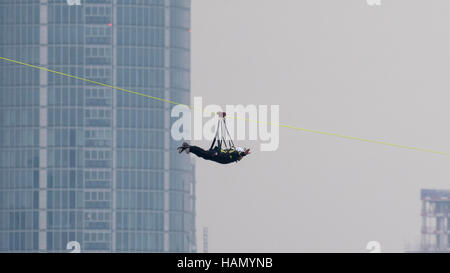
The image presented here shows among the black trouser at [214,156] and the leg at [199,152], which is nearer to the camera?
the leg at [199,152]

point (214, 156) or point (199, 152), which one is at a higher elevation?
point (199, 152)

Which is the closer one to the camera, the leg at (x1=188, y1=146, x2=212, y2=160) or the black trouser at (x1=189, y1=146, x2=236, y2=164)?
the leg at (x1=188, y1=146, x2=212, y2=160)

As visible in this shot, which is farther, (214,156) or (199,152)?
(214,156)
